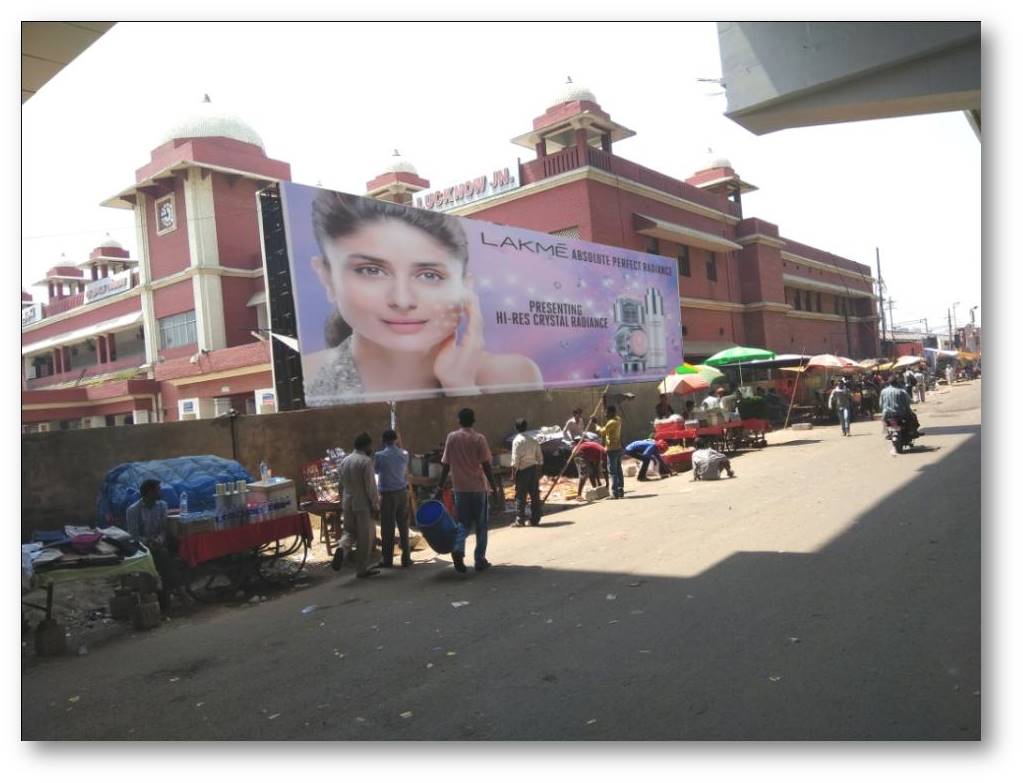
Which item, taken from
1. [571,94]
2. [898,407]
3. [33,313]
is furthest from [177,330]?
[898,407]

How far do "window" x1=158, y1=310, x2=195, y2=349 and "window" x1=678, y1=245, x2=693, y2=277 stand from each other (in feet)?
68.1

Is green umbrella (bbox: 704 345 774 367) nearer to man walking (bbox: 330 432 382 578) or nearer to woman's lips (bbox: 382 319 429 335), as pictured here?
woman's lips (bbox: 382 319 429 335)

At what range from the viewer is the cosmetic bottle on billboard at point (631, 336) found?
21.4m

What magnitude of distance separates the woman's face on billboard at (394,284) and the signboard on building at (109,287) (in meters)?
26.7

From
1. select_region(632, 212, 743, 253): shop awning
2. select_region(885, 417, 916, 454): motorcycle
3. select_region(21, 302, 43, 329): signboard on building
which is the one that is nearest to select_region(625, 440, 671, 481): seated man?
select_region(885, 417, 916, 454): motorcycle

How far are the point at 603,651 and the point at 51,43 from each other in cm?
578

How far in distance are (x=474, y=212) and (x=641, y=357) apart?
8.53 metres

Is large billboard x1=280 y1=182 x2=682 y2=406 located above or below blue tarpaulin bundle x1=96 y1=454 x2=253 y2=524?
above

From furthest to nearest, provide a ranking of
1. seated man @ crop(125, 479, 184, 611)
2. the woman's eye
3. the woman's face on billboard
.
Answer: the woman's eye → the woman's face on billboard → seated man @ crop(125, 479, 184, 611)

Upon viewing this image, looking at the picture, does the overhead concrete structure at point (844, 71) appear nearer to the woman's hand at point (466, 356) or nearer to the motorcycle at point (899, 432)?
the motorcycle at point (899, 432)

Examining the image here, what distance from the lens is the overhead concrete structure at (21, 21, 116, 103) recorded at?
506cm

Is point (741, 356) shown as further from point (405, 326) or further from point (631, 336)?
point (405, 326)

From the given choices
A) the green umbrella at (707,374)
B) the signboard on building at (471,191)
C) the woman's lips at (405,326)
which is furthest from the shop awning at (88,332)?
the green umbrella at (707,374)

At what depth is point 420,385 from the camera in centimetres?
1452
